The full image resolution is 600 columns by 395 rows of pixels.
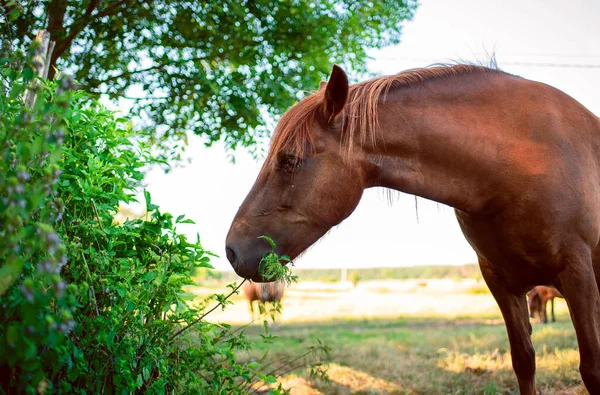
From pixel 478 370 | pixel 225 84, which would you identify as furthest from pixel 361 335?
pixel 225 84

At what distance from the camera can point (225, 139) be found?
666cm

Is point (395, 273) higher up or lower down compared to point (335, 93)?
lower down

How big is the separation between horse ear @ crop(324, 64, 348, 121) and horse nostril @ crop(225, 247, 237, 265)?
862mm

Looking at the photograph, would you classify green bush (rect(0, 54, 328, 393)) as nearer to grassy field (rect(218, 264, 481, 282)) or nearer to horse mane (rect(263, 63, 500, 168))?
horse mane (rect(263, 63, 500, 168))

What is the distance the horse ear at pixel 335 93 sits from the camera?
2.61 meters

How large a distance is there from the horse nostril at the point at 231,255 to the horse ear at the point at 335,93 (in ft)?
2.83

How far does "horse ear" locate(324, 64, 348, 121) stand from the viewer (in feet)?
8.57

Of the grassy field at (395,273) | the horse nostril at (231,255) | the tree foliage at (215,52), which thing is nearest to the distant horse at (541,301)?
the tree foliage at (215,52)

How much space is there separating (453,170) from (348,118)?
26.0 inches

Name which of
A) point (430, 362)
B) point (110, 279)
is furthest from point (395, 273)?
point (110, 279)

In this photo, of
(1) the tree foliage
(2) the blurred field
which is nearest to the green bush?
(2) the blurred field

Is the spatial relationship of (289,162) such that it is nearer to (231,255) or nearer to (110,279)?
(231,255)

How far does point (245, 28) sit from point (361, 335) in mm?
6960

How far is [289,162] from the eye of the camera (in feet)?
8.76
